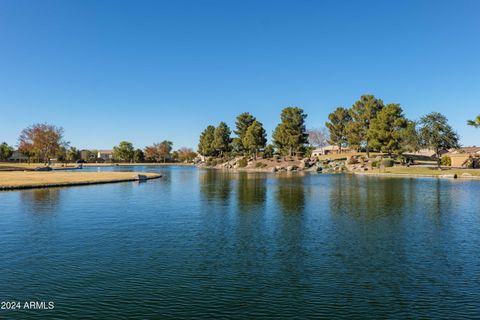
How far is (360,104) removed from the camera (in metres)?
131

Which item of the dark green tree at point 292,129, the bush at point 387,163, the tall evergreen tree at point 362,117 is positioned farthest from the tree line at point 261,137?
the bush at point 387,163

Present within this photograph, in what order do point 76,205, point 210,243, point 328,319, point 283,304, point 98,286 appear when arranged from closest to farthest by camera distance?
point 328,319 < point 283,304 < point 98,286 < point 210,243 < point 76,205

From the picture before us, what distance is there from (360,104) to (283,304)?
421 ft

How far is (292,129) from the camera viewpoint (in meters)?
138

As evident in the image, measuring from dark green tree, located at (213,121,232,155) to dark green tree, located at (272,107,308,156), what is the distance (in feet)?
154

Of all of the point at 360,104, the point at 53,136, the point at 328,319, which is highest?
the point at 360,104

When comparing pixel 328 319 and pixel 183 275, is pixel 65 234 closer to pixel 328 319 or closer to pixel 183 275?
pixel 183 275

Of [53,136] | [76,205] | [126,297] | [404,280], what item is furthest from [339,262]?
[53,136]

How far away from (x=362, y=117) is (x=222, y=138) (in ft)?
256

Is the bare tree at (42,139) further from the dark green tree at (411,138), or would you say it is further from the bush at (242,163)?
the dark green tree at (411,138)

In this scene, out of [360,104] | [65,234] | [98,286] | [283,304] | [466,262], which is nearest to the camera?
[283,304]

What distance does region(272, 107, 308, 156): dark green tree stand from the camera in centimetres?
13712

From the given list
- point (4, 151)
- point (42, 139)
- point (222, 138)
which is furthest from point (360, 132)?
point (4, 151)

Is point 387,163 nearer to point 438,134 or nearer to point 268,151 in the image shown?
point 438,134
